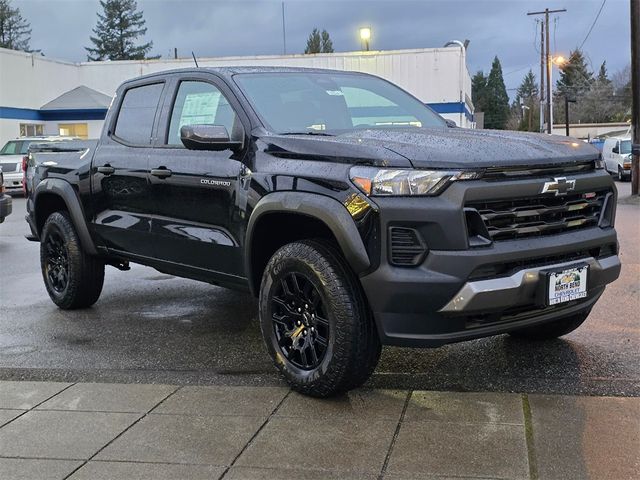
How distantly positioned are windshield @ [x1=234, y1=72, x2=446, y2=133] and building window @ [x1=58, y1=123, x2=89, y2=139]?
28.3 meters

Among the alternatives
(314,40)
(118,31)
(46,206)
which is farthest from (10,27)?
(46,206)

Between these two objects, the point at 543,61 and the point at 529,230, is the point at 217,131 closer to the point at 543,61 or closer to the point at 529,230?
the point at 529,230

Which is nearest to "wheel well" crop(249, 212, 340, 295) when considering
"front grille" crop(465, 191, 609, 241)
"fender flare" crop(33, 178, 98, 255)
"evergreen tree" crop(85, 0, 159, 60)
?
"front grille" crop(465, 191, 609, 241)

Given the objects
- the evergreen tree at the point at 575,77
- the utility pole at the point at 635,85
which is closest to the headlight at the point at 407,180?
the utility pole at the point at 635,85

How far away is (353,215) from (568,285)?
121 centimetres

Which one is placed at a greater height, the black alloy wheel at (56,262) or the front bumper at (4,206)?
the front bumper at (4,206)

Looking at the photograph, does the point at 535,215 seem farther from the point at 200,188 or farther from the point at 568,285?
the point at 200,188

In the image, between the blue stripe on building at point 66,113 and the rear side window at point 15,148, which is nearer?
the rear side window at point 15,148

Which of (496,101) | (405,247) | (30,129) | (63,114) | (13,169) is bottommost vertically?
(405,247)

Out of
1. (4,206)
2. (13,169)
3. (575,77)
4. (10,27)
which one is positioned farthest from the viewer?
(575,77)

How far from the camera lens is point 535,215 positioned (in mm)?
3723

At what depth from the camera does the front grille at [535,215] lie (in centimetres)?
359

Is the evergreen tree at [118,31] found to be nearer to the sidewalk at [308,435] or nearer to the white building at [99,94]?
the white building at [99,94]

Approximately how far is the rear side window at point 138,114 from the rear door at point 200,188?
0.20 metres
